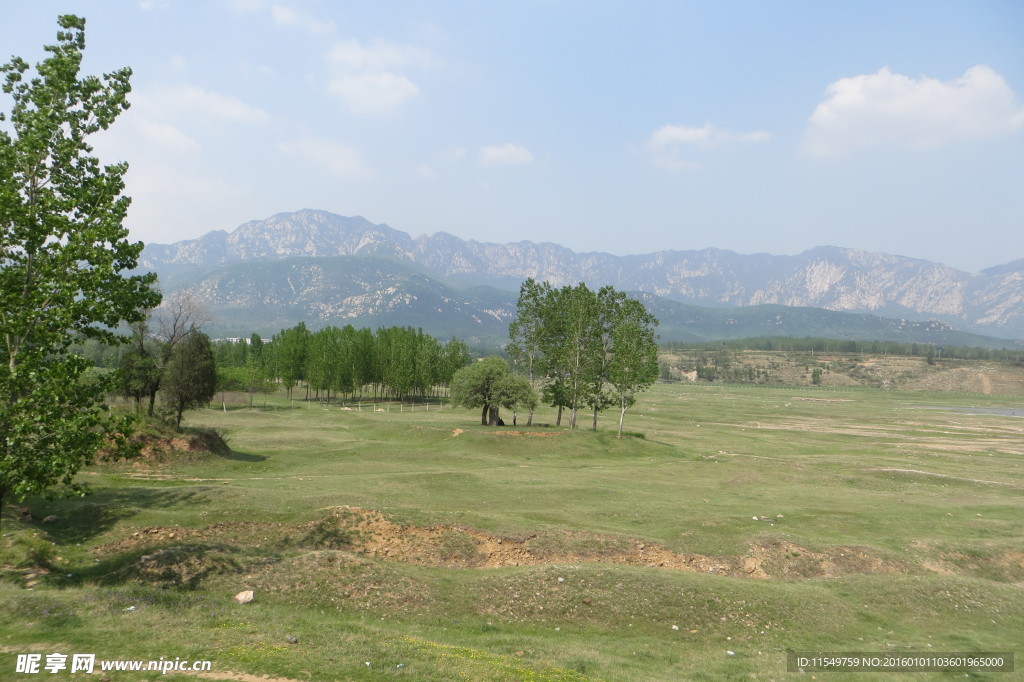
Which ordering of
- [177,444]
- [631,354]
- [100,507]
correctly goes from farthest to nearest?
[631,354], [177,444], [100,507]

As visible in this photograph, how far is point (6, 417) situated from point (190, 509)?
1429cm

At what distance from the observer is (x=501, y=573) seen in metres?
23.9

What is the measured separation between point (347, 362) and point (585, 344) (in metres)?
64.2

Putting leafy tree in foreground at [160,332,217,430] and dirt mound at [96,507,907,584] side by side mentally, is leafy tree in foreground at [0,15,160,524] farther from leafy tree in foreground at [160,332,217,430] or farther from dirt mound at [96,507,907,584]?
leafy tree in foreground at [160,332,217,430]

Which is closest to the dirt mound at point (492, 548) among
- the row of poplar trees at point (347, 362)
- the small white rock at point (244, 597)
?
the small white rock at point (244, 597)

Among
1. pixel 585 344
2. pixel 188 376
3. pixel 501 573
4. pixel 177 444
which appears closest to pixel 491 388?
pixel 585 344

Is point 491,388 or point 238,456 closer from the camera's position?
point 238,456

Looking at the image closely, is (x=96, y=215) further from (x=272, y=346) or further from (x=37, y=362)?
(x=272, y=346)

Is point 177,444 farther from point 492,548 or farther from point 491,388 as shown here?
point 491,388

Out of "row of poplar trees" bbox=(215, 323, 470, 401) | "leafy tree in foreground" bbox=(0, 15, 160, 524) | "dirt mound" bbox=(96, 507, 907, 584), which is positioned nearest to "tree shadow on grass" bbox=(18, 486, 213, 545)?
"dirt mound" bbox=(96, 507, 907, 584)

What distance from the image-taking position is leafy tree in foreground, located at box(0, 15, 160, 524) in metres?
16.5

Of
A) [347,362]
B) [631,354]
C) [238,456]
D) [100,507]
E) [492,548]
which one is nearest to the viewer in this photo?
[492,548]

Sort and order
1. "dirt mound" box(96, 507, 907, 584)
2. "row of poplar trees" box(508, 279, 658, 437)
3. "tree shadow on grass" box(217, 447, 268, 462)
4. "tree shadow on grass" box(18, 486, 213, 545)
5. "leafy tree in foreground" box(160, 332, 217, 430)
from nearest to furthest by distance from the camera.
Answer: "tree shadow on grass" box(18, 486, 213, 545), "dirt mound" box(96, 507, 907, 584), "tree shadow on grass" box(217, 447, 268, 462), "leafy tree in foreground" box(160, 332, 217, 430), "row of poplar trees" box(508, 279, 658, 437)

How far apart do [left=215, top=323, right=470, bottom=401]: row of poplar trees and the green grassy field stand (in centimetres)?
7211
